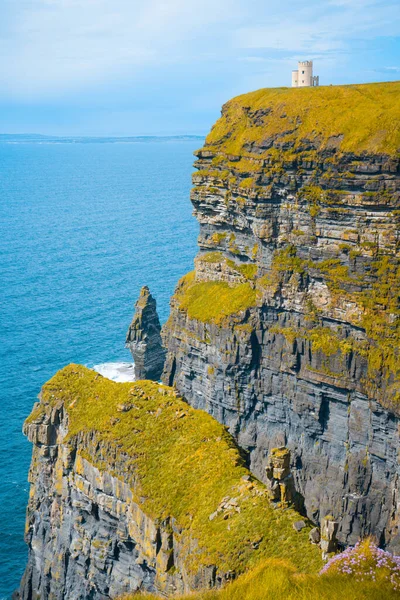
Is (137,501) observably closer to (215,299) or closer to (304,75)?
(215,299)

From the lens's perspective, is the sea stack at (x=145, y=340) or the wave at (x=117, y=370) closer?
the sea stack at (x=145, y=340)

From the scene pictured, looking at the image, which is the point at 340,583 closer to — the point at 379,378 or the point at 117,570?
the point at 117,570

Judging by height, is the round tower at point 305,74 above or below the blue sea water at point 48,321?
above

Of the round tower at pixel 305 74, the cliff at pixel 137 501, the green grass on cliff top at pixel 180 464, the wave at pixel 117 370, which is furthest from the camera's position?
the wave at pixel 117 370

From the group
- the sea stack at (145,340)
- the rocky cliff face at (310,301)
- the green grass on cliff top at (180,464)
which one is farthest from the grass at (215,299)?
Result: the green grass on cliff top at (180,464)

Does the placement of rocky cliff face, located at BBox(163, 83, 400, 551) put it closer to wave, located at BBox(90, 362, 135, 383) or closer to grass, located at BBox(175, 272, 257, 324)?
grass, located at BBox(175, 272, 257, 324)

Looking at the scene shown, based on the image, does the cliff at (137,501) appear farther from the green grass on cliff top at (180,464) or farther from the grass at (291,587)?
the grass at (291,587)
